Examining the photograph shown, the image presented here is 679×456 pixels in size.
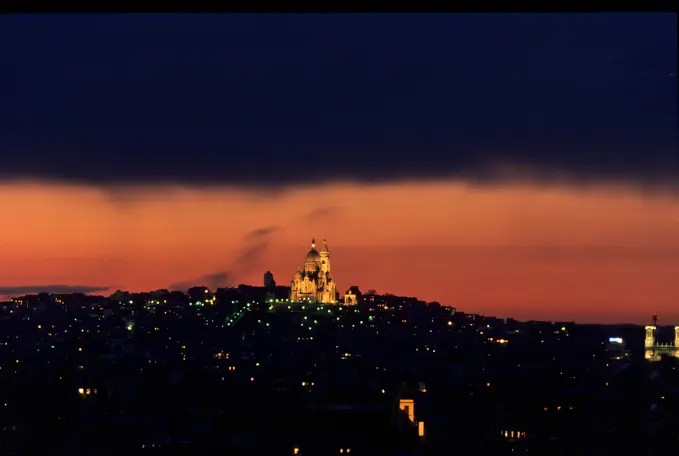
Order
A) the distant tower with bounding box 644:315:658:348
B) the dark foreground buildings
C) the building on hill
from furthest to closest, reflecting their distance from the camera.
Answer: the building on hill, the distant tower with bounding box 644:315:658:348, the dark foreground buildings

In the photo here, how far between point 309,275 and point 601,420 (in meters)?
17.8

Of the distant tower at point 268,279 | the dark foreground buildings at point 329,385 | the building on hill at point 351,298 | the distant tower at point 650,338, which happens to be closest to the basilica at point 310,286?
the distant tower at point 268,279

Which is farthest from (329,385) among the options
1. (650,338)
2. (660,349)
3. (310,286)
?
(310,286)

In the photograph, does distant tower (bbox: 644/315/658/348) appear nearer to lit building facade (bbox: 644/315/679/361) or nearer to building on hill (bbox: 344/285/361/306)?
lit building facade (bbox: 644/315/679/361)

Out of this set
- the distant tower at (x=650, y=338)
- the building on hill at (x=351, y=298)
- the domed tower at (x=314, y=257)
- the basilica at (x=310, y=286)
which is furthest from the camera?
the basilica at (x=310, y=286)

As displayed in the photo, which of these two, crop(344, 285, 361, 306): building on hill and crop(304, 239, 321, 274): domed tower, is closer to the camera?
crop(304, 239, 321, 274): domed tower

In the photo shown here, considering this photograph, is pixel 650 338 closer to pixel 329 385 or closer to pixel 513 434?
pixel 513 434

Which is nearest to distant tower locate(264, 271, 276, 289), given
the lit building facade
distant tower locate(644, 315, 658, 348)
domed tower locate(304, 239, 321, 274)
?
domed tower locate(304, 239, 321, 274)

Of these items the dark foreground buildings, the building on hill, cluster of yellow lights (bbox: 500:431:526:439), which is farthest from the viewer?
the building on hill

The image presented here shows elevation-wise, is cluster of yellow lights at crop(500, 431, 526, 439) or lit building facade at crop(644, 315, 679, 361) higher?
lit building facade at crop(644, 315, 679, 361)

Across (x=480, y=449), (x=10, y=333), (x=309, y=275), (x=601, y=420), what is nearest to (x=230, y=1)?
(x=480, y=449)

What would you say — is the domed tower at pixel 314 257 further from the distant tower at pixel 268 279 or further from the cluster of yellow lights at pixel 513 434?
the cluster of yellow lights at pixel 513 434

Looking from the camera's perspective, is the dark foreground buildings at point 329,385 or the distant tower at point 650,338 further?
the distant tower at point 650,338

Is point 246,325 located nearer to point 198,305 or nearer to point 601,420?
point 198,305
